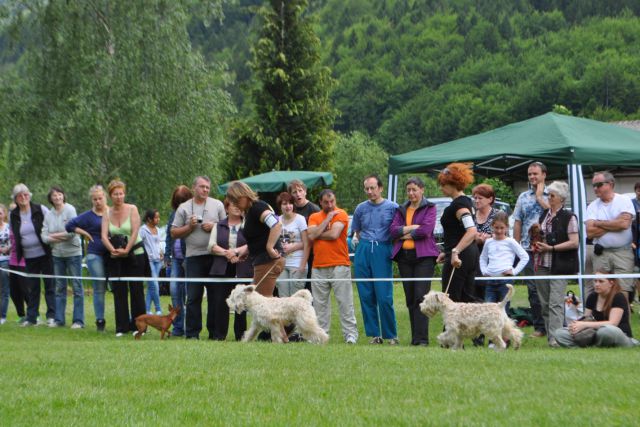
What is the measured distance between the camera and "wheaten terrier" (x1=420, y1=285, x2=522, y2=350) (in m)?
9.27

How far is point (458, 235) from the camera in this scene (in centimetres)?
1007

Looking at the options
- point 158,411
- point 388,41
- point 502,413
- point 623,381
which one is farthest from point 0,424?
point 388,41

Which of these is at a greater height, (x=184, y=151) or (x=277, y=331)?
(x=184, y=151)

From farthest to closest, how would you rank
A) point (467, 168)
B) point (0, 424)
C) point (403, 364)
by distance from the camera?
point (467, 168)
point (403, 364)
point (0, 424)

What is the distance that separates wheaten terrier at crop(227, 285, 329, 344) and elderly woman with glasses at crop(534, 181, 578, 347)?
8.36 ft

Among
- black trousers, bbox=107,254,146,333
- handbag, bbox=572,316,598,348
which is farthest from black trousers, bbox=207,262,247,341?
handbag, bbox=572,316,598,348

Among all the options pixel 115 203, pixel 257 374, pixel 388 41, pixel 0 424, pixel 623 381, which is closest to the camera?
pixel 0 424

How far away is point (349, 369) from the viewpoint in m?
7.63

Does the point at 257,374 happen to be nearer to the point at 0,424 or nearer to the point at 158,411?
the point at 158,411

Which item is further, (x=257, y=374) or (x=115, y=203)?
(x=115, y=203)

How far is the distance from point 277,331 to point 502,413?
5190 mm

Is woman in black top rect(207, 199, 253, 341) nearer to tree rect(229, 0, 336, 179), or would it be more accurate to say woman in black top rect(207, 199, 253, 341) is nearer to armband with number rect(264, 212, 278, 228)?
armband with number rect(264, 212, 278, 228)

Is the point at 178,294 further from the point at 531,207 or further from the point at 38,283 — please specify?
the point at 531,207

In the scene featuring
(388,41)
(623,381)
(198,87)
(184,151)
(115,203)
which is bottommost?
(623,381)
